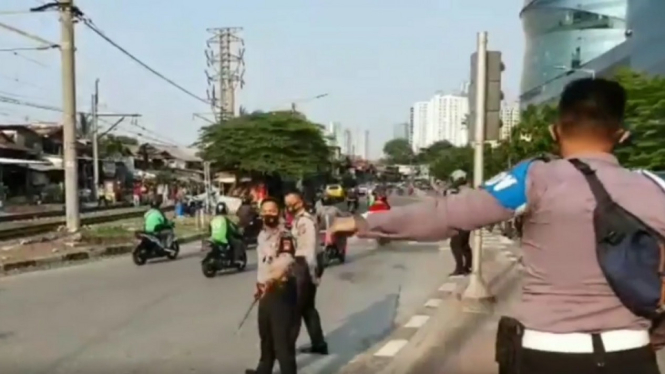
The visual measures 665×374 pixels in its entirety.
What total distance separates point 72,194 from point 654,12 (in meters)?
48.2

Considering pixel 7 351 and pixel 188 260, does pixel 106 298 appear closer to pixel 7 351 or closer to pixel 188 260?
pixel 7 351

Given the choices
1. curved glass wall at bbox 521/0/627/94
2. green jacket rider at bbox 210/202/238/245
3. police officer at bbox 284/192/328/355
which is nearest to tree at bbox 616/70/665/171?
green jacket rider at bbox 210/202/238/245

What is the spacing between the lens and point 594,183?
2.48 meters

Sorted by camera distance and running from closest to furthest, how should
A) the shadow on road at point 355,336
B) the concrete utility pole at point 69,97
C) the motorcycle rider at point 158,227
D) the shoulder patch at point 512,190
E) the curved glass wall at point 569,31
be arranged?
the shoulder patch at point 512,190
the shadow on road at point 355,336
the motorcycle rider at point 158,227
the concrete utility pole at point 69,97
the curved glass wall at point 569,31

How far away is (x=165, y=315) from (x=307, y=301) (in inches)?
135

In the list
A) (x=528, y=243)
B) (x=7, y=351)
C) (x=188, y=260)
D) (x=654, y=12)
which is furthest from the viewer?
(x=654, y=12)

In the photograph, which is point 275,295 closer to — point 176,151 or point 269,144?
point 269,144

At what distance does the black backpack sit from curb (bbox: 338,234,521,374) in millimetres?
4117

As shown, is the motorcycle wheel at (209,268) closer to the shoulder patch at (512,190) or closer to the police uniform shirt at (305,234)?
the police uniform shirt at (305,234)

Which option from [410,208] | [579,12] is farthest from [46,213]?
[579,12]

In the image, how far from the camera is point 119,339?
32.2 ft

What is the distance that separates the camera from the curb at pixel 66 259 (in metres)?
17.8

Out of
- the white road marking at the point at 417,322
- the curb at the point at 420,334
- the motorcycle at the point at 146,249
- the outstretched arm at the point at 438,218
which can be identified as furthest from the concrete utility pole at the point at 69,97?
the outstretched arm at the point at 438,218

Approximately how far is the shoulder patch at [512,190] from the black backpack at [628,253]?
185 millimetres
